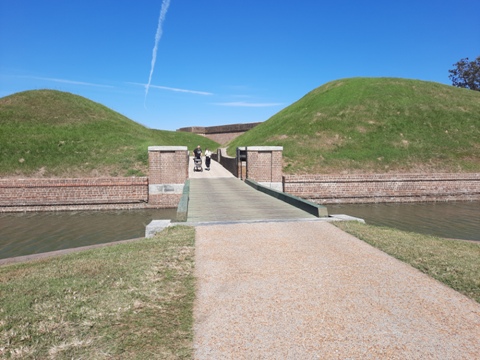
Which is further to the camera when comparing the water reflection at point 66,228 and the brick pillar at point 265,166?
the brick pillar at point 265,166

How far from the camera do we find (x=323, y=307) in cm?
400

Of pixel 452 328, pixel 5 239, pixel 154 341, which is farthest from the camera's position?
→ pixel 5 239

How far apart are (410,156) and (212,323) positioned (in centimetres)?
2808

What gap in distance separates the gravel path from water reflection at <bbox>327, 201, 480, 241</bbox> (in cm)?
864

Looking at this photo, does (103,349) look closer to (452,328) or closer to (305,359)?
(305,359)

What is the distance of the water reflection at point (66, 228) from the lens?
1118 centimetres

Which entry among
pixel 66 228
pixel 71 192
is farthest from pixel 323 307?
pixel 71 192

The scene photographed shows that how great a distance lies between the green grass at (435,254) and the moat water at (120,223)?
18.4ft

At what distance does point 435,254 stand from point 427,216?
11.6 m

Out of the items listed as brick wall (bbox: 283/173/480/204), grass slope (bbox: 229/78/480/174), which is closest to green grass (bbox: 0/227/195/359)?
brick wall (bbox: 283/173/480/204)

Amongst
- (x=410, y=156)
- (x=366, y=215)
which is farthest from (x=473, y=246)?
(x=410, y=156)

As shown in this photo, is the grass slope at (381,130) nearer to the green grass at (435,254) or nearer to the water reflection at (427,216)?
the water reflection at (427,216)

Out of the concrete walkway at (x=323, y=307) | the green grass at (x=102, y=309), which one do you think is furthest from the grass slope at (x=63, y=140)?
the concrete walkway at (x=323, y=307)

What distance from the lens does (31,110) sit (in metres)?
32.5
